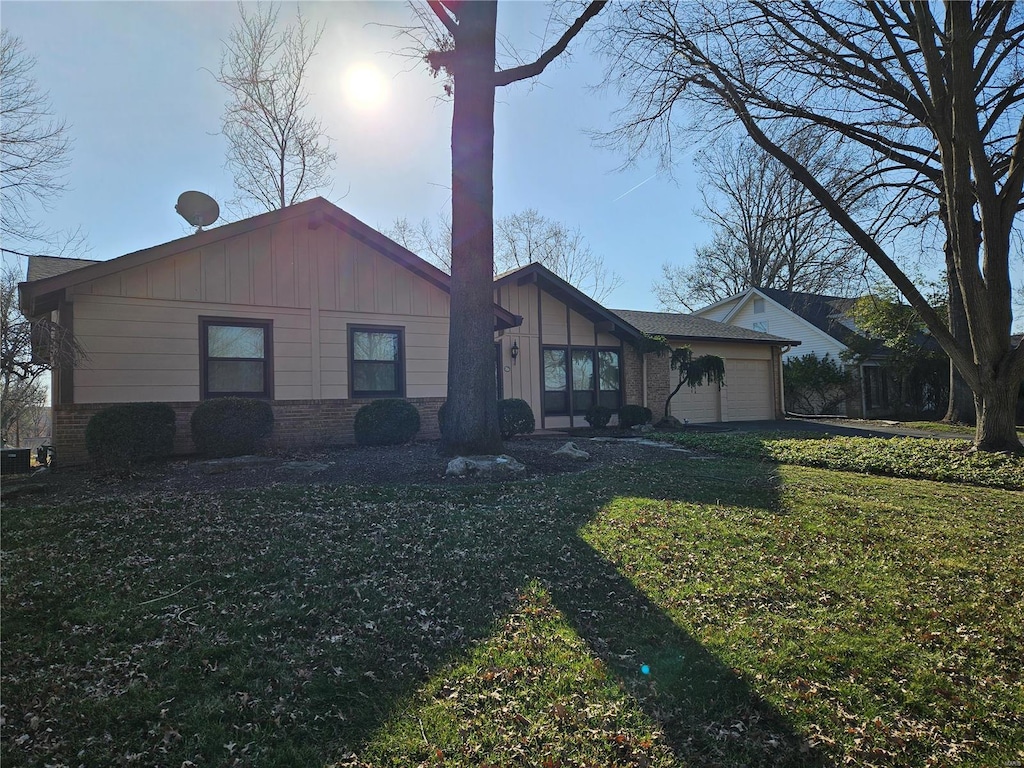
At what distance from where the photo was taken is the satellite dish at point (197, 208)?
12.2m

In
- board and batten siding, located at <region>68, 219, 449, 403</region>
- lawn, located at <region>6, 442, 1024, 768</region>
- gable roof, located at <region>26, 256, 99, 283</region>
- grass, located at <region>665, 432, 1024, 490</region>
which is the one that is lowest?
lawn, located at <region>6, 442, 1024, 768</region>

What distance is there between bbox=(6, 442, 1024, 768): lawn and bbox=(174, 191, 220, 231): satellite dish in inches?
331

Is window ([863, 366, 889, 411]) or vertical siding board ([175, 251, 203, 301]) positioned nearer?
vertical siding board ([175, 251, 203, 301])

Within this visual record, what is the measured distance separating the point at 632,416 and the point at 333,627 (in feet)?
43.3

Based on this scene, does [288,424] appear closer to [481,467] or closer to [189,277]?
[189,277]

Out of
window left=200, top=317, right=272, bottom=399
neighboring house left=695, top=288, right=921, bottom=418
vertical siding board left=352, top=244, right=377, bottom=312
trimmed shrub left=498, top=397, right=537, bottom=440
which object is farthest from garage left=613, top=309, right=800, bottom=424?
window left=200, top=317, right=272, bottom=399

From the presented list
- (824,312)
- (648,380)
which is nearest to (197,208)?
(648,380)

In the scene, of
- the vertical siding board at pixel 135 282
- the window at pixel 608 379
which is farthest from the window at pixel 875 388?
the vertical siding board at pixel 135 282

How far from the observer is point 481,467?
7.77 metres

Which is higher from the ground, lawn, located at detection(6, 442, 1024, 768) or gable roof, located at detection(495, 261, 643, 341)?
gable roof, located at detection(495, 261, 643, 341)

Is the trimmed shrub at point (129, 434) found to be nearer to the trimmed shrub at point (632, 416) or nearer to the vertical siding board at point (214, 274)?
the vertical siding board at point (214, 274)

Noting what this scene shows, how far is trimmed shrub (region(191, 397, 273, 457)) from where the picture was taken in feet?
30.4

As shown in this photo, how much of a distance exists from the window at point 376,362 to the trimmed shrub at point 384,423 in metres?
1.24

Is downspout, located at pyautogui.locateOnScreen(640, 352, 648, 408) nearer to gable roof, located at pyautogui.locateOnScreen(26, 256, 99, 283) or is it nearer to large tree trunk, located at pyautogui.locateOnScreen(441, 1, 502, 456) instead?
large tree trunk, located at pyautogui.locateOnScreen(441, 1, 502, 456)
